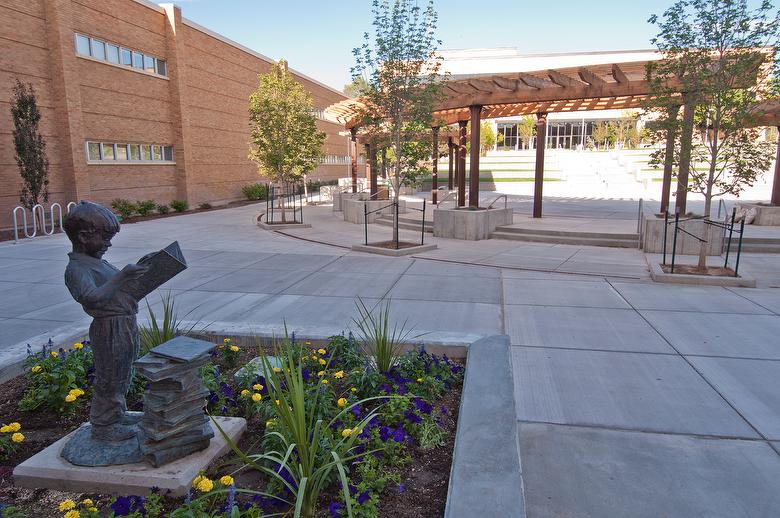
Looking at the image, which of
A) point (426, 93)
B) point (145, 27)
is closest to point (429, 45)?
point (426, 93)

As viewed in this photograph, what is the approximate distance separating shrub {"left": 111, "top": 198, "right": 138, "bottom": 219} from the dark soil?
18.5 m

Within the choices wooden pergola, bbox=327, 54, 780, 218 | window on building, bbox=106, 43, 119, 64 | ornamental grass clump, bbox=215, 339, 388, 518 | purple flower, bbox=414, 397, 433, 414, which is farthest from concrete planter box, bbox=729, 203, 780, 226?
window on building, bbox=106, 43, 119, 64

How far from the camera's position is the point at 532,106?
19016 mm

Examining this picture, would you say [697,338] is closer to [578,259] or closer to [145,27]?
[578,259]

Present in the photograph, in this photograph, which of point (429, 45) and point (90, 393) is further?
point (429, 45)

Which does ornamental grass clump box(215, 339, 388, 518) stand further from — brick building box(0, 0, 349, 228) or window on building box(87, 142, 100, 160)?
window on building box(87, 142, 100, 160)

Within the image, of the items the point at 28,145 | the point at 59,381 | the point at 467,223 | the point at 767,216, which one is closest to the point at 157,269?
the point at 59,381

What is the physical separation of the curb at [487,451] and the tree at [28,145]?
56.2 feet

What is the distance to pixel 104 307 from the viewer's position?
275cm

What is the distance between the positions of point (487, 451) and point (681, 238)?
10.8 m

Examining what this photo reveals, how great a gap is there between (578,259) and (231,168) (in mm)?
24168

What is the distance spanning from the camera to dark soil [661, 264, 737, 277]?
9.22 m

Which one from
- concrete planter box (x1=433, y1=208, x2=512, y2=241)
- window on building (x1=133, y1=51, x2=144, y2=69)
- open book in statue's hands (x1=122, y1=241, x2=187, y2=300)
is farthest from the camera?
window on building (x1=133, y1=51, x2=144, y2=69)

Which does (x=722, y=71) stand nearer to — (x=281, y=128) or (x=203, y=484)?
(x=203, y=484)
